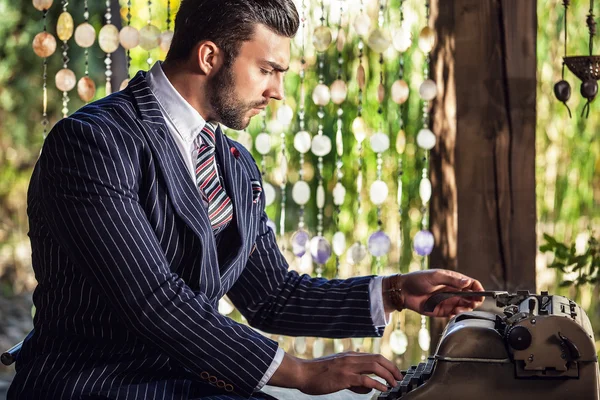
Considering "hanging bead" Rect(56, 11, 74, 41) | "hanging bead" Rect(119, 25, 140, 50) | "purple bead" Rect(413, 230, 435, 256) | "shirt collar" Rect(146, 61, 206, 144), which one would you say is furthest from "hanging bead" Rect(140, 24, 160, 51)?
"purple bead" Rect(413, 230, 435, 256)

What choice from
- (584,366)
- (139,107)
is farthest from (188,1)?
(584,366)

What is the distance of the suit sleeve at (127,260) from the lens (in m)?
1.66

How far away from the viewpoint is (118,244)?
166cm

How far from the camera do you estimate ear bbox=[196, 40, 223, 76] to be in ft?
6.13

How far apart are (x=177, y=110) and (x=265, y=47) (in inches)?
8.2

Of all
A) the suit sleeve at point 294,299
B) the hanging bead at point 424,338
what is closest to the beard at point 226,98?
the suit sleeve at point 294,299

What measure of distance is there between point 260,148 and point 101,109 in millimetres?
950

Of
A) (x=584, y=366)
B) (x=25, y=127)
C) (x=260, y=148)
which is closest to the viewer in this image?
(x=584, y=366)

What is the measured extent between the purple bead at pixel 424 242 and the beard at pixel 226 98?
2.62 feet

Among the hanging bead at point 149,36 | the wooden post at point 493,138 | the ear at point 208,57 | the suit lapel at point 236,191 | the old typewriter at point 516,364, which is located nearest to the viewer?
the old typewriter at point 516,364

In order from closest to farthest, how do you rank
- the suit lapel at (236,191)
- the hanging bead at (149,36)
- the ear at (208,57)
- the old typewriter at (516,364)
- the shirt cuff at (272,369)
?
1. the old typewriter at (516,364)
2. the shirt cuff at (272,369)
3. the ear at (208,57)
4. the suit lapel at (236,191)
5. the hanging bead at (149,36)

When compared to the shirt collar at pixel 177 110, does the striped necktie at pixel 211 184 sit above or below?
below

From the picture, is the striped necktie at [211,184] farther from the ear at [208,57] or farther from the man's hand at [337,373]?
the man's hand at [337,373]

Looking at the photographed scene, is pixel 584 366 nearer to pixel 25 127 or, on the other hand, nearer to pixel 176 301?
pixel 176 301
